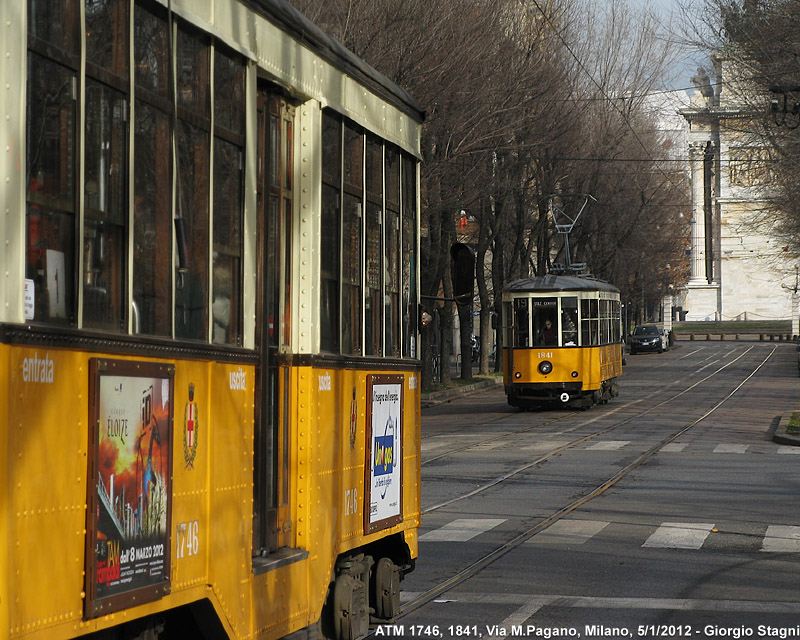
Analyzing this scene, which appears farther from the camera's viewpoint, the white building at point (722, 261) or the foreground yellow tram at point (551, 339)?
the white building at point (722, 261)

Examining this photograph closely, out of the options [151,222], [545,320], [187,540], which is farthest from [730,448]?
[151,222]

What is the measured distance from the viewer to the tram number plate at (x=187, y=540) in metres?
4.24

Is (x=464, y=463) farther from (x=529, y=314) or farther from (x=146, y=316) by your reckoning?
(x=146, y=316)

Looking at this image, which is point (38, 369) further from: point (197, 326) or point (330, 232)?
point (330, 232)

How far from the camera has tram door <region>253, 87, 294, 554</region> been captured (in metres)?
5.28

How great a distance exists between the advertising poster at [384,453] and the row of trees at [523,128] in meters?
15.8

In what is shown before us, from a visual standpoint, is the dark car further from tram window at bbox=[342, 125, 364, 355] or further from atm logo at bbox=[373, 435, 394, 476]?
tram window at bbox=[342, 125, 364, 355]

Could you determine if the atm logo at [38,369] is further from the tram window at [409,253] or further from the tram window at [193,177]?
the tram window at [409,253]

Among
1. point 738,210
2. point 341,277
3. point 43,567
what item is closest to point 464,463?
point 341,277

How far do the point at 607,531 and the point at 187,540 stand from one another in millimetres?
7892

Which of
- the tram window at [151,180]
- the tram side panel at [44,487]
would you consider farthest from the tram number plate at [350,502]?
the tram side panel at [44,487]

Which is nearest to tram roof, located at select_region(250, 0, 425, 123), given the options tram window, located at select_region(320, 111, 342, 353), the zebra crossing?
tram window, located at select_region(320, 111, 342, 353)

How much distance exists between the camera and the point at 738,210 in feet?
302

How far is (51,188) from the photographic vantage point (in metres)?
3.49
